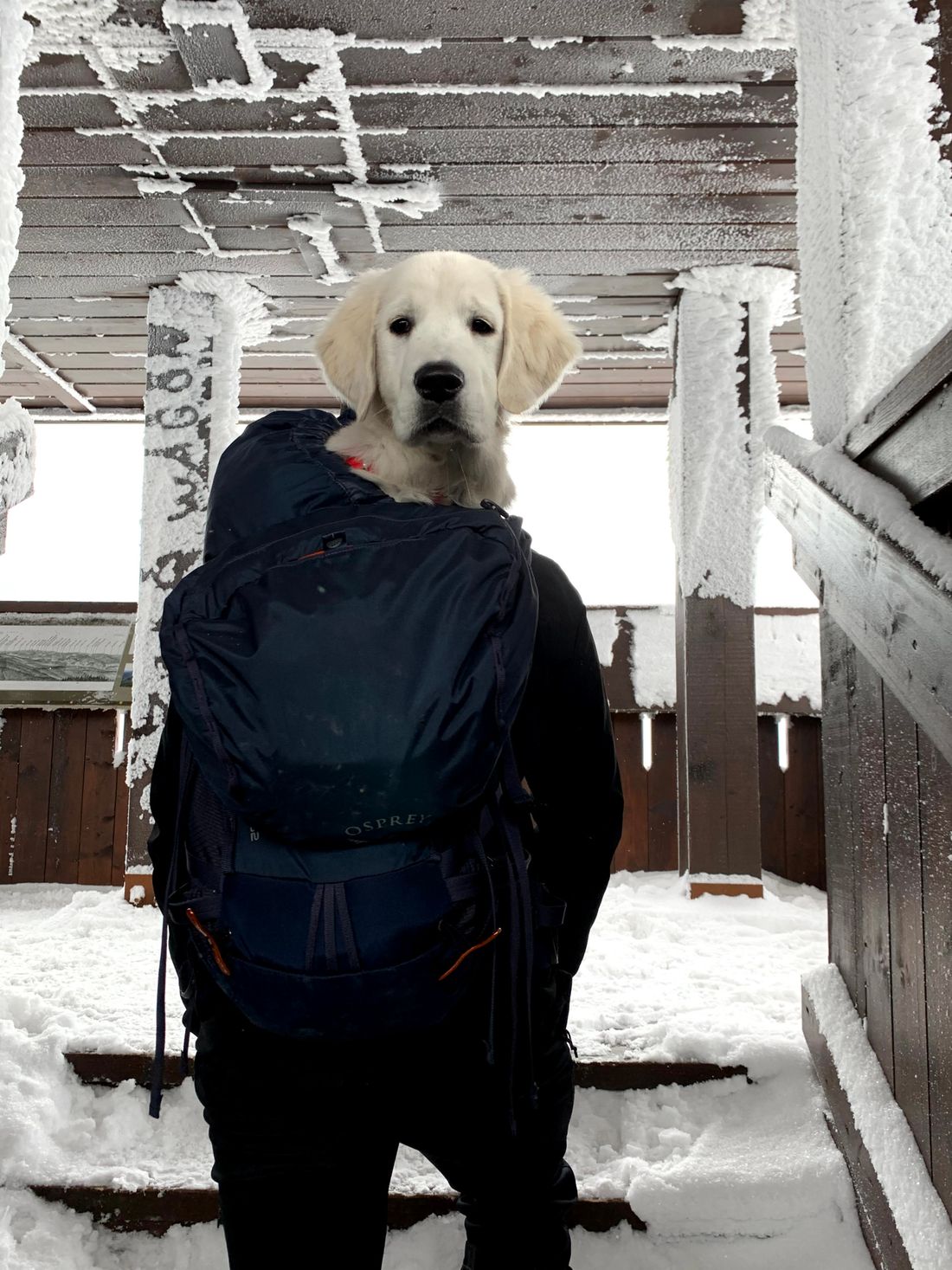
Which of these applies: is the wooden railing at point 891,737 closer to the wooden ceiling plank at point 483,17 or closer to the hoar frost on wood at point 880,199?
the hoar frost on wood at point 880,199

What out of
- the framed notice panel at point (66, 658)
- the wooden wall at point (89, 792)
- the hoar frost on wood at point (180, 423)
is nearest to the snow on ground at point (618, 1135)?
the hoar frost on wood at point (180, 423)

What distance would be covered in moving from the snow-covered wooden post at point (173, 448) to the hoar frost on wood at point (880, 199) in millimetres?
3424

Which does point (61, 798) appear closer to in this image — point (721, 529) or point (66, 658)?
point (66, 658)

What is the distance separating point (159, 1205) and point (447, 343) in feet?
5.80

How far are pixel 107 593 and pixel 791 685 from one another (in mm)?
4739

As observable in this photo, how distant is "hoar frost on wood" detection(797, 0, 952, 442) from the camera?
1.72m

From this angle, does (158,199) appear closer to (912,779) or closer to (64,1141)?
(64,1141)

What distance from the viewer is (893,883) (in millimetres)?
1658

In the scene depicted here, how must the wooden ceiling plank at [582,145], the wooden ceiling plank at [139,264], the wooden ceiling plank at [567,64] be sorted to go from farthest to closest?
the wooden ceiling plank at [139,264]
the wooden ceiling plank at [582,145]
the wooden ceiling plank at [567,64]

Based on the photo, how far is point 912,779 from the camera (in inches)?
61.4

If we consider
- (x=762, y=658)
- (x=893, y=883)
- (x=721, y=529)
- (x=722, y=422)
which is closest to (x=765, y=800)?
(x=762, y=658)

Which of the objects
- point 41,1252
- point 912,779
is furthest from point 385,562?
point 41,1252

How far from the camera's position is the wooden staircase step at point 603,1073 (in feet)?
7.36

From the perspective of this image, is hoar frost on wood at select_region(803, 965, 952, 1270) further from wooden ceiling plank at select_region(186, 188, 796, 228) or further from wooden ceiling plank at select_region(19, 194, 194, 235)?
wooden ceiling plank at select_region(19, 194, 194, 235)
